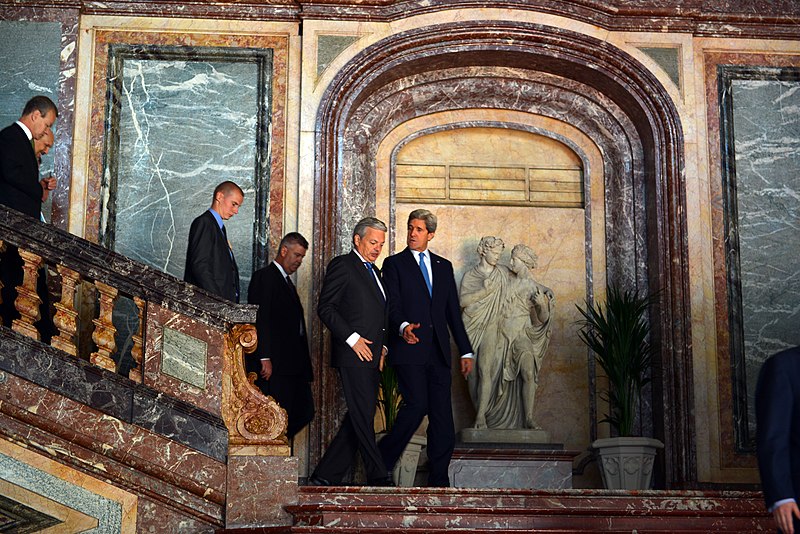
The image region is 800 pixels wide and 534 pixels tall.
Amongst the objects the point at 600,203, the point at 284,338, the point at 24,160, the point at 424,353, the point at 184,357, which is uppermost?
the point at 600,203

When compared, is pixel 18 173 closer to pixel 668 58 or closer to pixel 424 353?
pixel 424 353

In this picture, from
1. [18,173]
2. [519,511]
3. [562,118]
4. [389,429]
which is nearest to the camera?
[519,511]

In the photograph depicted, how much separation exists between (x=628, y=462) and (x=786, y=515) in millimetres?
3775

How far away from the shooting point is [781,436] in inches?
169

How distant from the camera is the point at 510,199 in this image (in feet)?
30.0

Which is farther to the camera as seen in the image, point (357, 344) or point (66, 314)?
point (357, 344)

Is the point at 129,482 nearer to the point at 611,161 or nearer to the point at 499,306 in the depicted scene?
the point at 499,306

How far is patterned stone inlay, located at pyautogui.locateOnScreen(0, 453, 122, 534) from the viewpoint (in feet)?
18.4

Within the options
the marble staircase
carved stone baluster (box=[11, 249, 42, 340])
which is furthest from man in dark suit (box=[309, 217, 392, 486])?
carved stone baluster (box=[11, 249, 42, 340])

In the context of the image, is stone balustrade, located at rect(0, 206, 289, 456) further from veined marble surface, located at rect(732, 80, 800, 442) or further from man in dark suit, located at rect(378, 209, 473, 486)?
veined marble surface, located at rect(732, 80, 800, 442)

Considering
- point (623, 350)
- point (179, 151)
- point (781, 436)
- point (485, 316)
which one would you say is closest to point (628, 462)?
point (623, 350)

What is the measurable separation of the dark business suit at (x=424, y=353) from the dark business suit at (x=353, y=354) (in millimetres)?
249

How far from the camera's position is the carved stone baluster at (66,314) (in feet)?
19.1

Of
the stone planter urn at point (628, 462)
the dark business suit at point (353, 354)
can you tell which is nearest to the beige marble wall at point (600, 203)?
the stone planter urn at point (628, 462)
